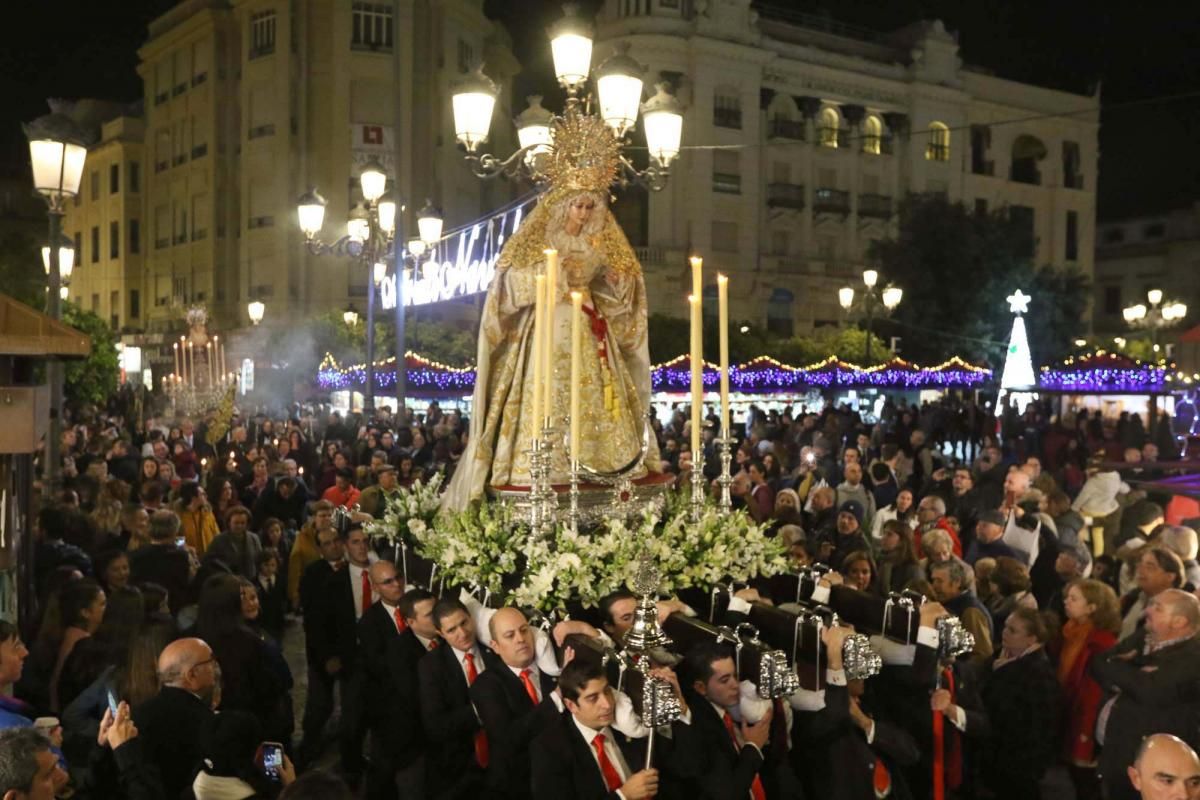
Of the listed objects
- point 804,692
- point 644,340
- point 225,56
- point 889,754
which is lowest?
point 889,754

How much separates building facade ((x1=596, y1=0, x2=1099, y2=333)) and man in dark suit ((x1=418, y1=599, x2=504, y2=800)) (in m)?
35.6

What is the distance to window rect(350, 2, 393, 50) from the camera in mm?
40844

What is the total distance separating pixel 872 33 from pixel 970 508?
43466mm

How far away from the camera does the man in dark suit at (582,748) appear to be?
14.2 feet

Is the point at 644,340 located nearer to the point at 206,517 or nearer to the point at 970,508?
the point at 206,517

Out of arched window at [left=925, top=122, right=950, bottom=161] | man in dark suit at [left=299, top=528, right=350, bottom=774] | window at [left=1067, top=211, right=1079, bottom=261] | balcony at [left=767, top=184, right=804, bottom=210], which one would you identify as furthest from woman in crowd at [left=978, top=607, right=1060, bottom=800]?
window at [left=1067, top=211, right=1079, bottom=261]

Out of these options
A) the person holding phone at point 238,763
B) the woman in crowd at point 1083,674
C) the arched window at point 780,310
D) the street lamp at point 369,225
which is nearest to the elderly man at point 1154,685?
the woman in crowd at point 1083,674

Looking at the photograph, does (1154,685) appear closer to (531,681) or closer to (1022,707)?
(1022,707)

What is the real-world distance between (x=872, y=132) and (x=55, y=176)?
43.8 meters

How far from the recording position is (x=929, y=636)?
5000 mm

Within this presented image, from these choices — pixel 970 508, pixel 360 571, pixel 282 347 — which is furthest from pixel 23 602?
pixel 282 347

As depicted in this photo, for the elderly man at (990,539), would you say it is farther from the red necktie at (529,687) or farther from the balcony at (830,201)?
the balcony at (830,201)

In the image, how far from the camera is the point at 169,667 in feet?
14.5

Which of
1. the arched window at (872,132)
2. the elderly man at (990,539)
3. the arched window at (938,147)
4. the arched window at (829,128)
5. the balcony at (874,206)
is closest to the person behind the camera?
the elderly man at (990,539)
